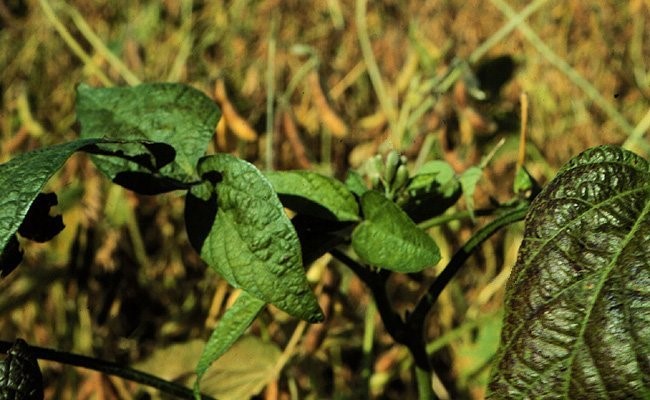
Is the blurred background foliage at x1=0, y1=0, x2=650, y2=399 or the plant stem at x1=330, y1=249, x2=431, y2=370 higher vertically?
the blurred background foliage at x1=0, y1=0, x2=650, y2=399

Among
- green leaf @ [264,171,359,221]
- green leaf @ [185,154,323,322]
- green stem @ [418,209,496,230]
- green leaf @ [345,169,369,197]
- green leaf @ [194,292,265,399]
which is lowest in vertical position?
green leaf @ [194,292,265,399]

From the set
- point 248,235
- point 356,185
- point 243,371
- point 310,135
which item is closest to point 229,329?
point 248,235

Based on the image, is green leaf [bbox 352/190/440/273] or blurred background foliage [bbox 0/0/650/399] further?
blurred background foliage [bbox 0/0/650/399]

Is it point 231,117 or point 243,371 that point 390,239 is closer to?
point 243,371

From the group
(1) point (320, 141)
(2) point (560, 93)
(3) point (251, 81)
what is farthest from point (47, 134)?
(2) point (560, 93)

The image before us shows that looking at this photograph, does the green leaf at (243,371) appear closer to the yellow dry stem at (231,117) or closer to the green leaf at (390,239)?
the yellow dry stem at (231,117)

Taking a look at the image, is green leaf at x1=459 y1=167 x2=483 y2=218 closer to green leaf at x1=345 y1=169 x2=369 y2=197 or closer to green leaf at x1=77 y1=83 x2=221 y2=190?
green leaf at x1=345 y1=169 x2=369 y2=197

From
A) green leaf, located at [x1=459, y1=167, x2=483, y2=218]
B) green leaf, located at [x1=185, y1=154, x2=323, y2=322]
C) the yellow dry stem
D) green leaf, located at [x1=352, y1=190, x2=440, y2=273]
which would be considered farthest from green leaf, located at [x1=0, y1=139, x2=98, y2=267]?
the yellow dry stem
